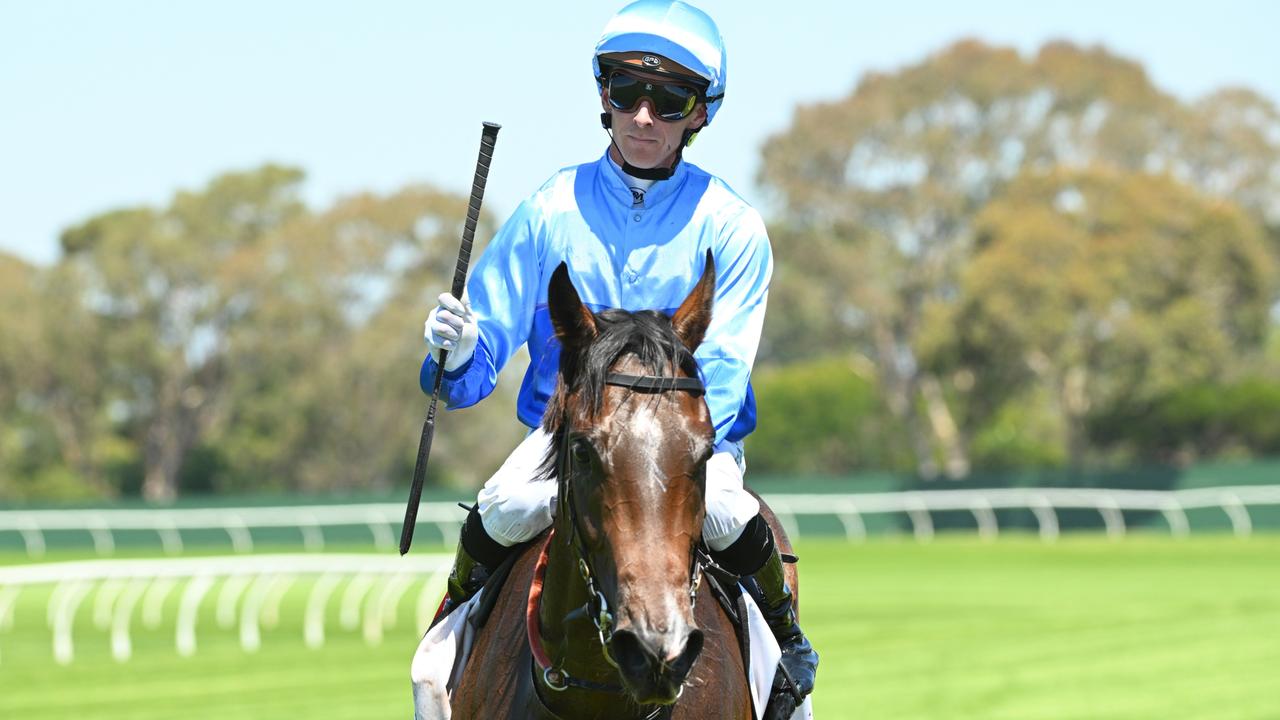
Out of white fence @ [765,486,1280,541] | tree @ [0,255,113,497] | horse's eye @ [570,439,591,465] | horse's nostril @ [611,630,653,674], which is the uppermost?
horse's eye @ [570,439,591,465]

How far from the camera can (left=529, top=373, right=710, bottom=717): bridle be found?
3369 millimetres

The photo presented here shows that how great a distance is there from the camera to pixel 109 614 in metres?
19.7

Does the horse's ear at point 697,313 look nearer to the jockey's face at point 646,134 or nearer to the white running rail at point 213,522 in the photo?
the jockey's face at point 646,134

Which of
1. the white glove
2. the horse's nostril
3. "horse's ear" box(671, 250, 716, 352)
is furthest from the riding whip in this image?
the horse's nostril

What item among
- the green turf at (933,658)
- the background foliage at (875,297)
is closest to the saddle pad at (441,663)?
the green turf at (933,658)

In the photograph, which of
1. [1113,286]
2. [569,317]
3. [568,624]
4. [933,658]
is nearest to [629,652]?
[568,624]

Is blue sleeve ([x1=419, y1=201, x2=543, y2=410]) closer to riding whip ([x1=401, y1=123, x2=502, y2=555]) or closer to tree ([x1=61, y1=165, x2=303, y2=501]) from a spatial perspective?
riding whip ([x1=401, y1=123, x2=502, y2=555])

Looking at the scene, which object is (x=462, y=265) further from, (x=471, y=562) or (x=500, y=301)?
(x=471, y=562)

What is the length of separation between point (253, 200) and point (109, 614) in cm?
3687

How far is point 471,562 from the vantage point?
4.43m

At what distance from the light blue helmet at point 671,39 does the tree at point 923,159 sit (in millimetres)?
44311

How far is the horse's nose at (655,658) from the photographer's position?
3123 millimetres

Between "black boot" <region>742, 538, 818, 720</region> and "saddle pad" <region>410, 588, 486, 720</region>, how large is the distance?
681 millimetres

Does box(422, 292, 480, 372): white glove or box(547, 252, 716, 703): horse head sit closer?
box(547, 252, 716, 703): horse head
